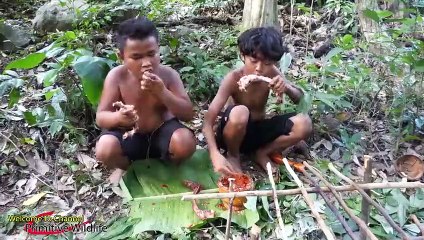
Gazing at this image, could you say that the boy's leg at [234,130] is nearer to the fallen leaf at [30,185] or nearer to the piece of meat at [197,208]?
the piece of meat at [197,208]

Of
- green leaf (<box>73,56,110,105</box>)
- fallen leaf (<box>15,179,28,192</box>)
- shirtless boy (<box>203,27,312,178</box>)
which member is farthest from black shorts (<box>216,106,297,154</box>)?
fallen leaf (<box>15,179,28,192</box>)

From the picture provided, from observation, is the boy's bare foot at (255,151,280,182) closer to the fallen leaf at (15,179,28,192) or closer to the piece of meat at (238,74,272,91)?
the piece of meat at (238,74,272,91)

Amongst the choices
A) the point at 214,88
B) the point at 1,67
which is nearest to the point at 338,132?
the point at 214,88

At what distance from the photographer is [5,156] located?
2.90 metres

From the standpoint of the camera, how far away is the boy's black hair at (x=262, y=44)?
8.48 ft

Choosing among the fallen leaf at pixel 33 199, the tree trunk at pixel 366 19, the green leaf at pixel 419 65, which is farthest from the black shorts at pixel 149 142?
the tree trunk at pixel 366 19

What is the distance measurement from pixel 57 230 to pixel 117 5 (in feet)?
9.35

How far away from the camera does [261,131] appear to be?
292cm

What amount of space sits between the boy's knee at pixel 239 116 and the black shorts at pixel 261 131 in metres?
0.12

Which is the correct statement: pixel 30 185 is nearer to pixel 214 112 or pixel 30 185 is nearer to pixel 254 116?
pixel 214 112

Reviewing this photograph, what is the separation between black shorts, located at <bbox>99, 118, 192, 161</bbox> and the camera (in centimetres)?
269

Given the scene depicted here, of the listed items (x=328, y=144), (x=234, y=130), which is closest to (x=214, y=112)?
(x=234, y=130)

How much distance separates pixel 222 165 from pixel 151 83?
0.60m

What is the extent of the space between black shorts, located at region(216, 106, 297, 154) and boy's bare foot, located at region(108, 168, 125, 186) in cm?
59
